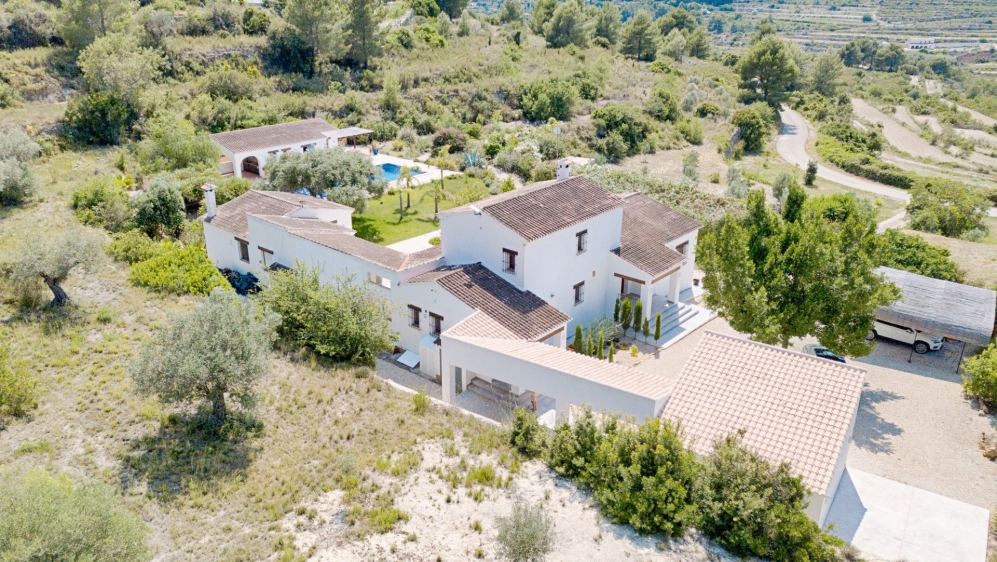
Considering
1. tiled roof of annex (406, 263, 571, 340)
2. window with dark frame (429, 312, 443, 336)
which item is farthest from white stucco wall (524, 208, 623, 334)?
window with dark frame (429, 312, 443, 336)

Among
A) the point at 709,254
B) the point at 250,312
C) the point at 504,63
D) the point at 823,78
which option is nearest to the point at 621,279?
the point at 709,254

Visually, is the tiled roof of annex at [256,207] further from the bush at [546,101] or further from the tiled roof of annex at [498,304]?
the bush at [546,101]

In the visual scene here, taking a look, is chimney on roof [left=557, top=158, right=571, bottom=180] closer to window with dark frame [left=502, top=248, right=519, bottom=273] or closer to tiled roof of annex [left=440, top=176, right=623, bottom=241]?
tiled roof of annex [left=440, top=176, right=623, bottom=241]

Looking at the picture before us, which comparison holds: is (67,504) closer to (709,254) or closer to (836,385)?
(836,385)

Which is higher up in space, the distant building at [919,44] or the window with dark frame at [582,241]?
the window with dark frame at [582,241]

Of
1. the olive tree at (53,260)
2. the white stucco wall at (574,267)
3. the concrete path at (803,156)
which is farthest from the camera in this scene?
the concrete path at (803,156)

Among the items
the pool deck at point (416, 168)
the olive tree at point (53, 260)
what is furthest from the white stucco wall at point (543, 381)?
the pool deck at point (416, 168)

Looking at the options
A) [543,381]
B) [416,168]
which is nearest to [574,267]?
[543,381]
